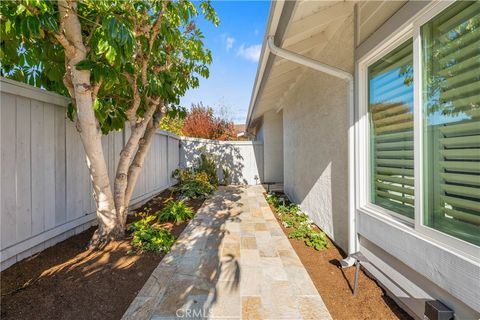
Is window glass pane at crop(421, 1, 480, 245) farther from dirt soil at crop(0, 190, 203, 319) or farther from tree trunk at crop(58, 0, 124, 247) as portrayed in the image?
tree trunk at crop(58, 0, 124, 247)

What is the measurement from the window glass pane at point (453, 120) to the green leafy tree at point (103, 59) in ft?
9.17

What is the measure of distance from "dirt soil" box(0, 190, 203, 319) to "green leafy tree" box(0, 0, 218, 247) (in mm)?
401

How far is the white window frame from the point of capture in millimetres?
1733

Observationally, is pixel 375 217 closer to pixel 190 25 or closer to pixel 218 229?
pixel 218 229

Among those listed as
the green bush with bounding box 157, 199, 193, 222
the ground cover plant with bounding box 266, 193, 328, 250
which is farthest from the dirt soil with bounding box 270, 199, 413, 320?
the green bush with bounding box 157, 199, 193, 222

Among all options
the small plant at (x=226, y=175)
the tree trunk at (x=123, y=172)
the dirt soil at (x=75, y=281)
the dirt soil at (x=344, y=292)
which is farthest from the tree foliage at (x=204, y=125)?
the dirt soil at (x=344, y=292)

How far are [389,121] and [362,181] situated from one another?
80 centimetres

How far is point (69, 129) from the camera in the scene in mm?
3459

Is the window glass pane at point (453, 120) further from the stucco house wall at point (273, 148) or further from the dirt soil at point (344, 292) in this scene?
the stucco house wall at point (273, 148)

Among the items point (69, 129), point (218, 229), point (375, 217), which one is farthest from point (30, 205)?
point (375, 217)

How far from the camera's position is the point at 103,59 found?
3012mm

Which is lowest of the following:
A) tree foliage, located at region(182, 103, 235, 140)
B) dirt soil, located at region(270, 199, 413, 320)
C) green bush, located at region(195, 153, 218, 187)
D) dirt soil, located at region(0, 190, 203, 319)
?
dirt soil, located at region(270, 199, 413, 320)

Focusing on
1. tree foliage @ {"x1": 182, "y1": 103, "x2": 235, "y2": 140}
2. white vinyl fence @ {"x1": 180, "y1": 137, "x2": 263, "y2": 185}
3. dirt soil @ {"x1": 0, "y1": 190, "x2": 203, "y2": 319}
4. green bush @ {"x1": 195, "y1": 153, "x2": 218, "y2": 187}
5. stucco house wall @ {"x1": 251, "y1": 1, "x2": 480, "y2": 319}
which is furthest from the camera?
tree foliage @ {"x1": 182, "y1": 103, "x2": 235, "y2": 140}

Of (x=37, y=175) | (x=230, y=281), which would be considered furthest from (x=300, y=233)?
(x=37, y=175)
